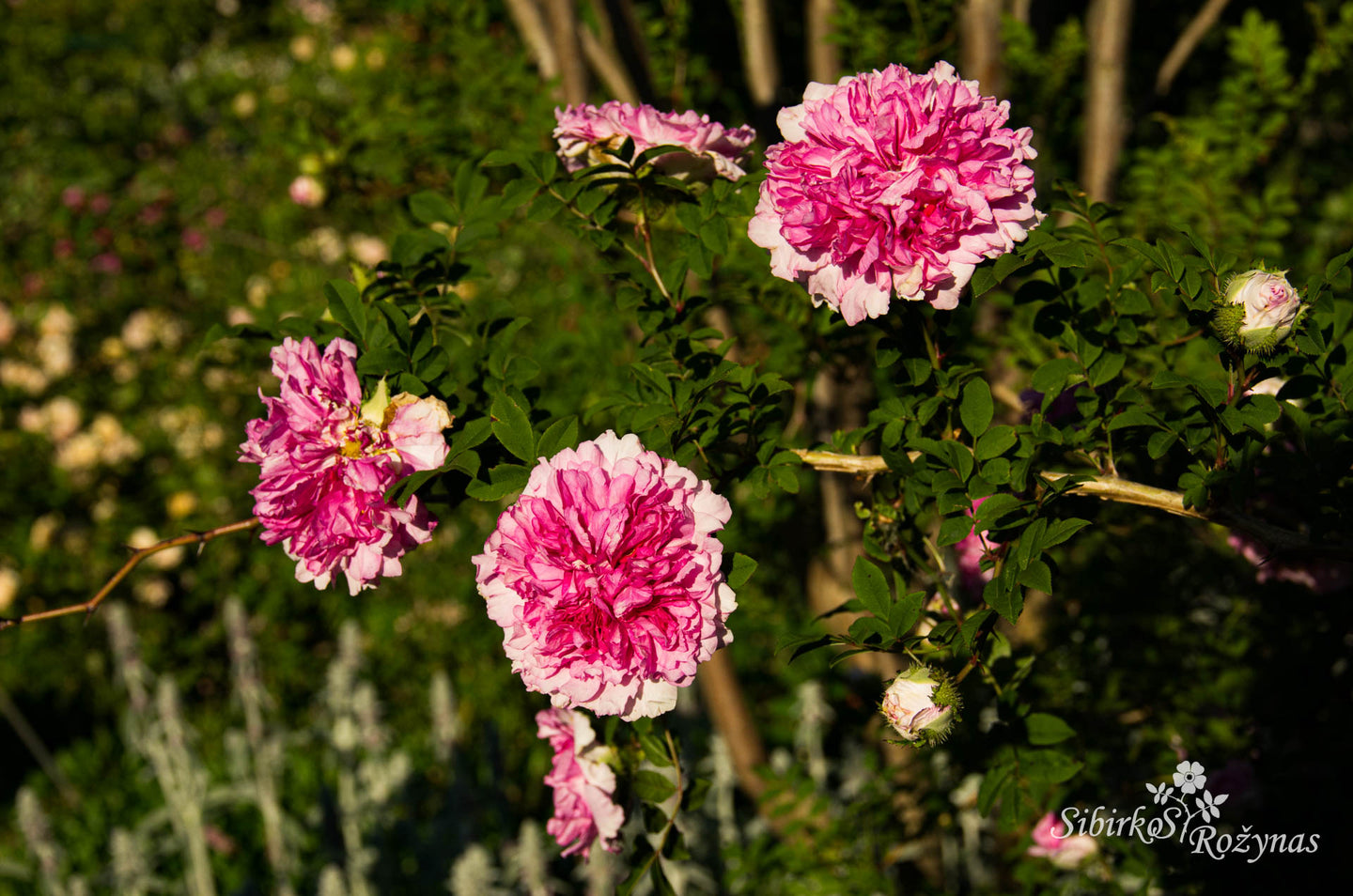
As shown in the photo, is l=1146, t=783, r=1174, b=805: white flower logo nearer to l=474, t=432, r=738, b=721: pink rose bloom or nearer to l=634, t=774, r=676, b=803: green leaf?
l=634, t=774, r=676, b=803: green leaf

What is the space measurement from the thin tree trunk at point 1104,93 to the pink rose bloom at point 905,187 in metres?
1.15

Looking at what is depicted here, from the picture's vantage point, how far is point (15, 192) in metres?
4.59

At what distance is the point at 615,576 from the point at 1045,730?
0.56 m

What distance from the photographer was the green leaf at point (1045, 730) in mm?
1072

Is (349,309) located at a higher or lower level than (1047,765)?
higher

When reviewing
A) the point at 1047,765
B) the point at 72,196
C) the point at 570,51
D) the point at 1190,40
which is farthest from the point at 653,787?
the point at 72,196

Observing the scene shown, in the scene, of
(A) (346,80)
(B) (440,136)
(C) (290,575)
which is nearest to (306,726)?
(C) (290,575)

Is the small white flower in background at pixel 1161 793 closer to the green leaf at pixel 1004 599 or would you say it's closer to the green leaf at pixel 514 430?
the green leaf at pixel 1004 599

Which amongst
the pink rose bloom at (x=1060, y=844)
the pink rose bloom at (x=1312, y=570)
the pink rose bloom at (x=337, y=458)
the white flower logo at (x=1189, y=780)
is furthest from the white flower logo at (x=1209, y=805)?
the pink rose bloom at (x=337, y=458)

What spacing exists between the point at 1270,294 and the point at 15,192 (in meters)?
5.33

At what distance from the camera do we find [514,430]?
3.07 feet

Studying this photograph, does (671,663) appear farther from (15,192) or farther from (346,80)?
(15,192)

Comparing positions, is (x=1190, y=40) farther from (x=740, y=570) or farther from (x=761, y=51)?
(x=740, y=570)

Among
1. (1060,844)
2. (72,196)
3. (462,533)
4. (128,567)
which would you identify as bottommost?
(462,533)
